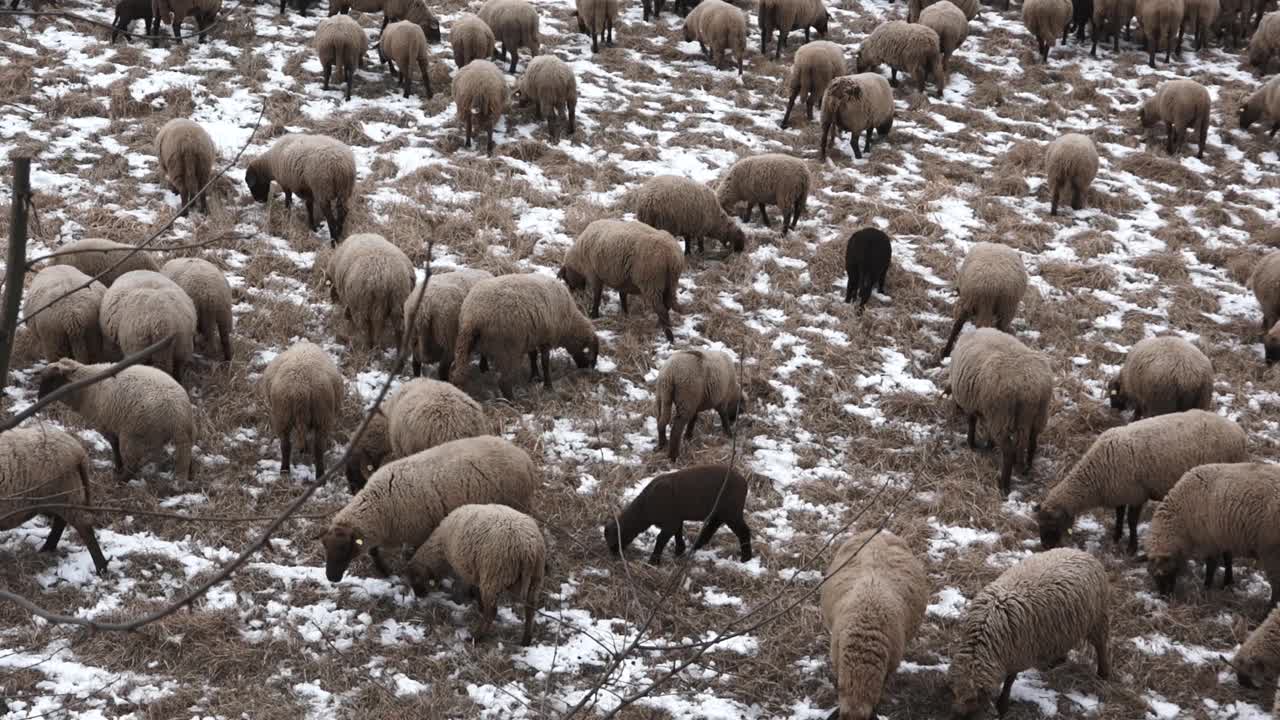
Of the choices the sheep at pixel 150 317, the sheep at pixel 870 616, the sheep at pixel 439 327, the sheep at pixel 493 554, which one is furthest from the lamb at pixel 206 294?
the sheep at pixel 870 616

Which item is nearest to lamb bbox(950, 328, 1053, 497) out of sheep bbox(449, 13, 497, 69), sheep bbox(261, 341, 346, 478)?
sheep bbox(261, 341, 346, 478)

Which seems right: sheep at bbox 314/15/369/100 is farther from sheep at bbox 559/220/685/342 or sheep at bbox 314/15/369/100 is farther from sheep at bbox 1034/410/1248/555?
sheep at bbox 1034/410/1248/555

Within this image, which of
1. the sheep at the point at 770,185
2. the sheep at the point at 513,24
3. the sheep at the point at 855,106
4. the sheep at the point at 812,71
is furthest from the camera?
the sheep at the point at 513,24

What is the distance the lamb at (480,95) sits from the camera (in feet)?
47.0

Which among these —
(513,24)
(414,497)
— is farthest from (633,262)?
(513,24)

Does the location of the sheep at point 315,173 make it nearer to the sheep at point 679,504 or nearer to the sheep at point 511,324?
the sheep at point 511,324

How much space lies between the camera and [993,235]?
13.2 meters

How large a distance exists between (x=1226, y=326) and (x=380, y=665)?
9.53 metres

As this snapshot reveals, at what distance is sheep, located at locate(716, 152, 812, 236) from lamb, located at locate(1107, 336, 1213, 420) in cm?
450

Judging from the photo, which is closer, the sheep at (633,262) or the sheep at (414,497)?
the sheep at (414,497)

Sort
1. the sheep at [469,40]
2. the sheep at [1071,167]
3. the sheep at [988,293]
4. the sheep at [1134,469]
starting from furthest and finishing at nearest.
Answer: the sheep at [469,40] → the sheep at [1071,167] → the sheep at [988,293] → the sheep at [1134,469]

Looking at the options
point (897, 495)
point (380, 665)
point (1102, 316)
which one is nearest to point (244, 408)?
point (380, 665)

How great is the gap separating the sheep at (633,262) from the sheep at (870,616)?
4.33 metres

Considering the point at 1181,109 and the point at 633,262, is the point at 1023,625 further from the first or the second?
the point at 1181,109
